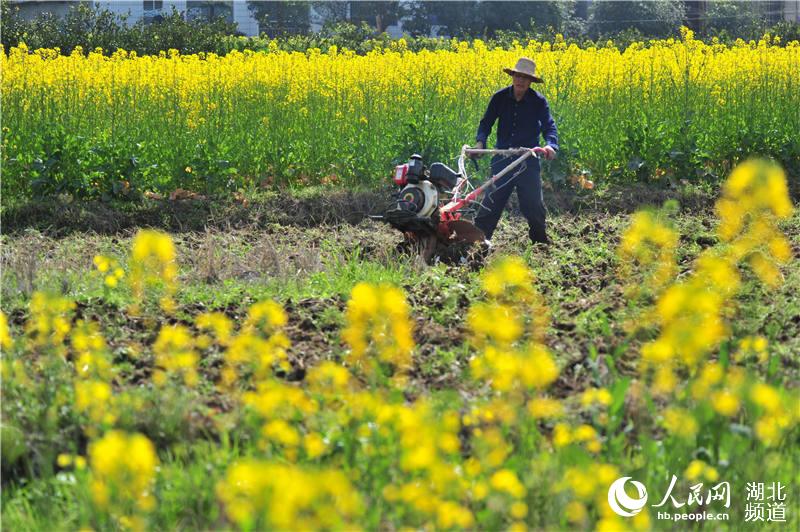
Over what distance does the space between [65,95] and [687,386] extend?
8.70 meters

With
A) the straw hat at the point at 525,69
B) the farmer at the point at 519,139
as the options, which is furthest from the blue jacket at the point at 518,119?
the straw hat at the point at 525,69

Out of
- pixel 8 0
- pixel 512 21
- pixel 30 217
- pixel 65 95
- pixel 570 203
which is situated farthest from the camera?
pixel 512 21

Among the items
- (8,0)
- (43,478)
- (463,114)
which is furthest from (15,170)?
(8,0)

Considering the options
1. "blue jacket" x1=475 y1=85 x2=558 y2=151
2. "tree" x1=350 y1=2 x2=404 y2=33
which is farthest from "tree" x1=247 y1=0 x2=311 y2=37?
"blue jacket" x1=475 y1=85 x2=558 y2=151

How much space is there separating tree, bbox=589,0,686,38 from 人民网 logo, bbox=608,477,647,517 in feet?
117

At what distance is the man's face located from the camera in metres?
8.05

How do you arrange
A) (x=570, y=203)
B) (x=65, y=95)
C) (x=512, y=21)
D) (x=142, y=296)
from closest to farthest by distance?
1. (x=142, y=296)
2. (x=570, y=203)
3. (x=65, y=95)
4. (x=512, y=21)

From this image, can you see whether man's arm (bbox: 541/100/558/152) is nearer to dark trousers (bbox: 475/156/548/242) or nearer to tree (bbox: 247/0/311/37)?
dark trousers (bbox: 475/156/548/242)

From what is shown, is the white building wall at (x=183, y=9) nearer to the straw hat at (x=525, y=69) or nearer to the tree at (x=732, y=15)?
the tree at (x=732, y=15)

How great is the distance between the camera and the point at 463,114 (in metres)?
11.6

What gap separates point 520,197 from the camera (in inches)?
327

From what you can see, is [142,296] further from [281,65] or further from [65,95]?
[281,65]

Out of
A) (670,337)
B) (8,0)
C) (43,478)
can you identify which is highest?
(8,0)

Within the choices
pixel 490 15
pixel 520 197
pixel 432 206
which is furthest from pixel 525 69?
pixel 490 15
